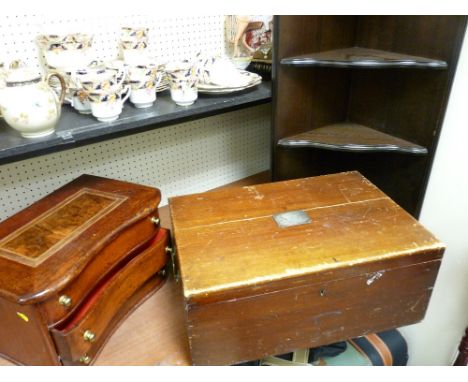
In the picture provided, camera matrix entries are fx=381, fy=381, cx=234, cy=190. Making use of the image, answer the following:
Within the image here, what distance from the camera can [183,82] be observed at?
2.78 feet

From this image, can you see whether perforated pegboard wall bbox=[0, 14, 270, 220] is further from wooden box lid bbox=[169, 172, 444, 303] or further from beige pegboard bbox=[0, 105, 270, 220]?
wooden box lid bbox=[169, 172, 444, 303]

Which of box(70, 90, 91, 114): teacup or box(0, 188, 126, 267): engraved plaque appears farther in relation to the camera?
box(70, 90, 91, 114): teacup

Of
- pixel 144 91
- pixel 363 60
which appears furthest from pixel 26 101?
pixel 363 60

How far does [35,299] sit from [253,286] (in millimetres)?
347

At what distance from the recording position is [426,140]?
948 millimetres

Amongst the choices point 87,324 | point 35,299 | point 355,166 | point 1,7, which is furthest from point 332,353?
→ point 1,7

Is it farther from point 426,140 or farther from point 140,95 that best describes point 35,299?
point 426,140

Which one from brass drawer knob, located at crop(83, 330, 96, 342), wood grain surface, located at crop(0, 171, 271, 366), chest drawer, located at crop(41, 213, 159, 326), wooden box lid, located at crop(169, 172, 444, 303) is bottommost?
wood grain surface, located at crop(0, 171, 271, 366)

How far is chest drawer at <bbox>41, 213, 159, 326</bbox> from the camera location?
64cm

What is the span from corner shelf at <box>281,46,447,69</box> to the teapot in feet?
1.73

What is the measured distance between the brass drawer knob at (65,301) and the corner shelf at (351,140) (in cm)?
63

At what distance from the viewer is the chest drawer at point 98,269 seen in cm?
64

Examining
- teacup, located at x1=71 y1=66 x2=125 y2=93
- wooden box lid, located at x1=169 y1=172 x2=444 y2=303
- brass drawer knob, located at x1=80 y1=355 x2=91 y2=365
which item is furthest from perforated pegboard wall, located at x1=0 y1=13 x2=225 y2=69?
brass drawer knob, located at x1=80 y1=355 x2=91 y2=365

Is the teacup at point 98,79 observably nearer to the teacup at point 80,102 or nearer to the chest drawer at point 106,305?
the teacup at point 80,102
